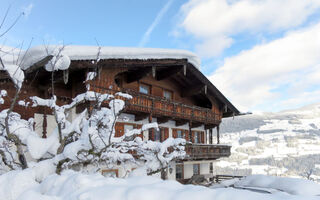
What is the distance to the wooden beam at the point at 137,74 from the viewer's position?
14.4 metres

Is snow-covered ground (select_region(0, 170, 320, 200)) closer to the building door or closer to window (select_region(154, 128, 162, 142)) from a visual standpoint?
window (select_region(154, 128, 162, 142))

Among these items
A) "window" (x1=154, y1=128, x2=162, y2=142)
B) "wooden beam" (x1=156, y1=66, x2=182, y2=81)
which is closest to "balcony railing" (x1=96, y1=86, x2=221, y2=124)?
"window" (x1=154, y1=128, x2=162, y2=142)

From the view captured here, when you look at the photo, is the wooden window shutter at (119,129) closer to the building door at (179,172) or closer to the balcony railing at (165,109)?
the balcony railing at (165,109)

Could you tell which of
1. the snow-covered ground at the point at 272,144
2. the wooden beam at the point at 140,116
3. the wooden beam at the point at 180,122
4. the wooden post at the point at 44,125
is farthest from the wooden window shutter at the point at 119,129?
the snow-covered ground at the point at 272,144

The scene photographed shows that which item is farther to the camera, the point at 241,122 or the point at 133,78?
the point at 241,122

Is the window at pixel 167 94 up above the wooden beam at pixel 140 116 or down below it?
above

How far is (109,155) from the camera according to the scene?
7.58 meters

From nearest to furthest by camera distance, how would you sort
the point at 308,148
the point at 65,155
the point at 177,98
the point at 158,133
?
the point at 65,155 → the point at 158,133 → the point at 177,98 → the point at 308,148

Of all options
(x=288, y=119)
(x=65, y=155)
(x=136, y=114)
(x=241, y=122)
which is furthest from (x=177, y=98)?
(x=288, y=119)

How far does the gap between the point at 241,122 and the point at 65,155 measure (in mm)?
157857

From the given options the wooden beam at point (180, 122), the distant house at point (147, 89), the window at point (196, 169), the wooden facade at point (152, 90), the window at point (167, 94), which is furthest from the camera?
the window at point (196, 169)

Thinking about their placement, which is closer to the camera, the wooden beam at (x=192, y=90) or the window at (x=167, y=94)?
the window at (x=167, y=94)

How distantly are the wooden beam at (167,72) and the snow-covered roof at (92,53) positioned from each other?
971 mm

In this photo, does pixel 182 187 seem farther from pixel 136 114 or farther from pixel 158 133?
pixel 158 133
